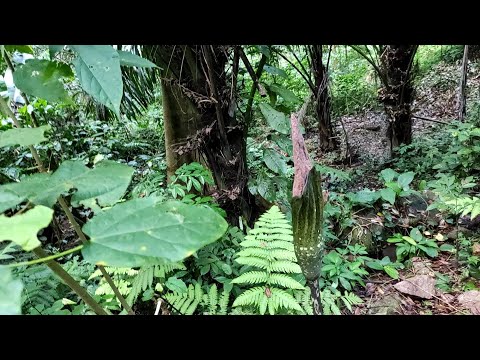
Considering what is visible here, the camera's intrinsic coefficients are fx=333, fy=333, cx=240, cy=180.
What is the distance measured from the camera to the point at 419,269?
1.96 meters

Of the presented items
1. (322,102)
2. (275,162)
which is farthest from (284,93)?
(322,102)

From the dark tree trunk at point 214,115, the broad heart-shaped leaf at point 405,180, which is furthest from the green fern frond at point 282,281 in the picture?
the broad heart-shaped leaf at point 405,180

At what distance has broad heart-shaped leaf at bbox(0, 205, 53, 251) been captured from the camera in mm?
202

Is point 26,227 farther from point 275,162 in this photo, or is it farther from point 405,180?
point 405,180

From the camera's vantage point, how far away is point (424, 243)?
212 cm

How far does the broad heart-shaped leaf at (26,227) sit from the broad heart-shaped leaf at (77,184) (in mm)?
50

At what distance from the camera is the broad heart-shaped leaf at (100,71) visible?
388 millimetres

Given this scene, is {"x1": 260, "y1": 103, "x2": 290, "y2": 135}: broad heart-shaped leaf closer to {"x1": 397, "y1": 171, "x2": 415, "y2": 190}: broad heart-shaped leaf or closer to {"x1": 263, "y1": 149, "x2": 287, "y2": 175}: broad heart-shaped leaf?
{"x1": 263, "y1": 149, "x2": 287, "y2": 175}: broad heart-shaped leaf

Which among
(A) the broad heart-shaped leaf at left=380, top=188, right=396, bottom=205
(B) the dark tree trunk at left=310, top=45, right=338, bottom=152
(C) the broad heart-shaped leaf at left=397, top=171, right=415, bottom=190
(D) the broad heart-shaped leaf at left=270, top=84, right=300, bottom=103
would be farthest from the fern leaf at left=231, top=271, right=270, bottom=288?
(B) the dark tree trunk at left=310, top=45, right=338, bottom=152

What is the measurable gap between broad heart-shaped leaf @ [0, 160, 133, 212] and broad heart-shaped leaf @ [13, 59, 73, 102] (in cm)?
15

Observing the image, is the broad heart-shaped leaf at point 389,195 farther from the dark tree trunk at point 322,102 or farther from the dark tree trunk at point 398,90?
the dark tree trunk at point 322,102
